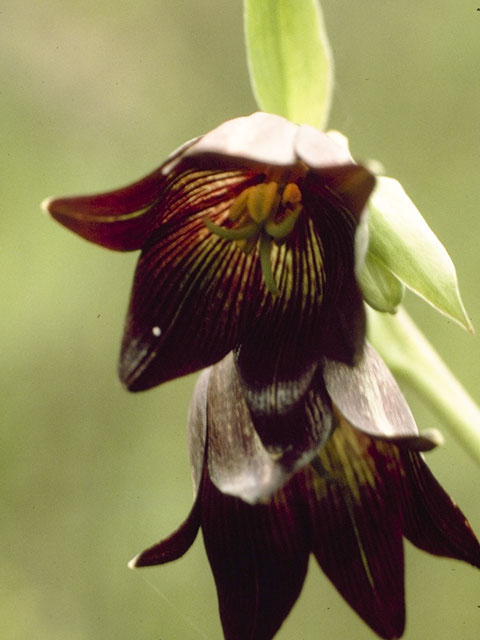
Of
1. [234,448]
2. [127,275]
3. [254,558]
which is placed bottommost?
[254,558]

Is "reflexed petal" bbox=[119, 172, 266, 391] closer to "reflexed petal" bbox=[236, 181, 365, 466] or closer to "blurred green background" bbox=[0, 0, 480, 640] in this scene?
"reflexed petal" bbox=[236, 181, 365, 466]

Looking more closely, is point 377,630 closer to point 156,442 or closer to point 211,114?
point 156,442

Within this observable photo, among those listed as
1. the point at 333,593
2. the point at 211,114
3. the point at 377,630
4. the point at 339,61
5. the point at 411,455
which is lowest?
the point at 333,593

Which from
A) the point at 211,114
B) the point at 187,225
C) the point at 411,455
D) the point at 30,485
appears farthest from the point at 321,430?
the point at 211,114

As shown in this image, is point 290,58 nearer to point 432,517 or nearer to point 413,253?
point 413,253

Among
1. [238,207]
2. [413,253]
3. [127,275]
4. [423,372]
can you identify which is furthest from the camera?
[127,275]

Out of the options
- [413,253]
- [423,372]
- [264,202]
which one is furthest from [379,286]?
[423,372]

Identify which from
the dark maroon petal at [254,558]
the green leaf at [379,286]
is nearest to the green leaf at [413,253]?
the green leaf at [379,286]
